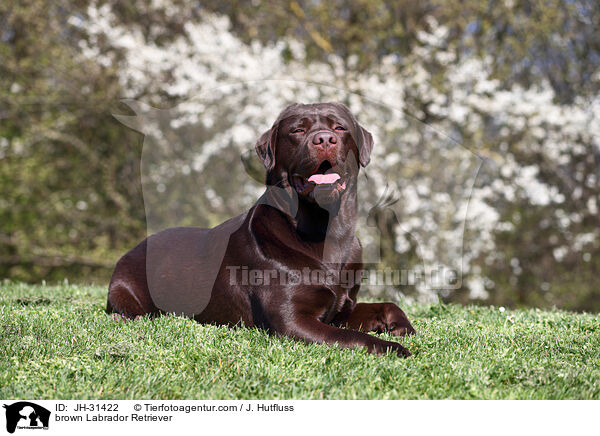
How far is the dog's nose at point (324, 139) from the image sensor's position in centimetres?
300

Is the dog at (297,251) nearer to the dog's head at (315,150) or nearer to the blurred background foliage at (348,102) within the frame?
the dog's head at (315,150)

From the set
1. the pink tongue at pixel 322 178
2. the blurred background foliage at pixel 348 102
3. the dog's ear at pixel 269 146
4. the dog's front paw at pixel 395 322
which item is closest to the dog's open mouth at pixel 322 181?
the pink tongue at pixel 322 178

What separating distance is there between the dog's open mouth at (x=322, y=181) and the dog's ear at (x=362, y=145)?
10.5 inches

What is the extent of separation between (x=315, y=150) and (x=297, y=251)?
55 cm

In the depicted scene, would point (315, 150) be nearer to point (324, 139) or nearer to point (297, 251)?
point (324, 139)

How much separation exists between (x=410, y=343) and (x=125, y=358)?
1363 millimetres

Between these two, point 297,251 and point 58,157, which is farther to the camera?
point 58,157

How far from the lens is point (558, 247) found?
7.98 metres

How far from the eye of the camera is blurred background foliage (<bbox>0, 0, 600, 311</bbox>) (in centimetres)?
776
